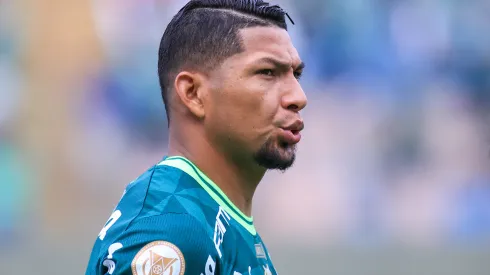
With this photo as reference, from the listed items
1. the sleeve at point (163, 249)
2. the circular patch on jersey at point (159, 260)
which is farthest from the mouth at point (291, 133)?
the circular patch on jersey at point (159, 260)

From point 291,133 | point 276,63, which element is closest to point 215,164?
point 291,133

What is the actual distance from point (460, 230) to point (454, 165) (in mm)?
518

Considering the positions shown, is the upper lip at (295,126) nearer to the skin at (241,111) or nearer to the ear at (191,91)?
the skin at (241,111)

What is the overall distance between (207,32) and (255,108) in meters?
0.29

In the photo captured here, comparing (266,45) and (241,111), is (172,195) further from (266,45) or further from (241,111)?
(266,45)

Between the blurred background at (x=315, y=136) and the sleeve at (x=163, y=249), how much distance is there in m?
4.32

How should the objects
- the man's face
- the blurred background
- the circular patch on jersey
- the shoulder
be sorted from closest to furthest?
the circular patch on jersey
the shoulder
the man's face
the blurred background

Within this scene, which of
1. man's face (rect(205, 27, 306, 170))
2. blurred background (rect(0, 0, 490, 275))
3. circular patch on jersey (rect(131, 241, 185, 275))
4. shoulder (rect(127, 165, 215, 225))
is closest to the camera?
circular patch on jersey (rect(131, 241, 185, 275))

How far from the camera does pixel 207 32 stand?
7.77 ft

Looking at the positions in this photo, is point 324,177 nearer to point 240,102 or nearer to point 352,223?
A: point 352,223

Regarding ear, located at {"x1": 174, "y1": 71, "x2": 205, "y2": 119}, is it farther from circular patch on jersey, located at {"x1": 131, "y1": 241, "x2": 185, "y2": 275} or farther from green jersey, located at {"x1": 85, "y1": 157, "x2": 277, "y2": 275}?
circular patch on jersey, located at {"x1": 131, "y1": 241, "x2": 185, "y2": 275}

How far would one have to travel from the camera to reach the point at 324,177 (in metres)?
6.39

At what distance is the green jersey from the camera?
1.91 m

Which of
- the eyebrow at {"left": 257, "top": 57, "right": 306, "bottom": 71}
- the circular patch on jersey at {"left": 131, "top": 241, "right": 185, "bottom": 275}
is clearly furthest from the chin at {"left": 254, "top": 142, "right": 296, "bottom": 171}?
the circular patch on jersey at {"left": 131, "top": 241, "right": 185, "bottom": 275}
